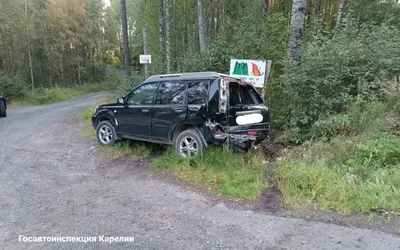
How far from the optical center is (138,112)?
6008 mm

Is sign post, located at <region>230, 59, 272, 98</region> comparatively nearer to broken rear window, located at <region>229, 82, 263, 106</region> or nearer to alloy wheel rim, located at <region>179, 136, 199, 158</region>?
broken rear window, located at <region>229, 82, 263, 106</region>

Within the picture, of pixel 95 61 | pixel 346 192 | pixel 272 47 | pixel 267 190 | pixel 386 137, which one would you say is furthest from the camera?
pixel 95 61

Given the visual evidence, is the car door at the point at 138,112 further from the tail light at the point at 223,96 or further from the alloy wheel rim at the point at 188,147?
the tail light at the point at 223,96

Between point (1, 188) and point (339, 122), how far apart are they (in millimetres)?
5895

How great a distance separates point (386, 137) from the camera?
4.49 metres

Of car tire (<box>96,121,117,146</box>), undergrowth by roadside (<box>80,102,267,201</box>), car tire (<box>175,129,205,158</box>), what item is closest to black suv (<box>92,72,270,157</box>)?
car tire (<box>175,129,205,158</box>)

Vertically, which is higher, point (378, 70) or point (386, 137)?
point (378, 70)

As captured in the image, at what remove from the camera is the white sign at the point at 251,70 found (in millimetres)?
6445

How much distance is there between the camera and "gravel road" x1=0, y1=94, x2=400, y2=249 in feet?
9.49

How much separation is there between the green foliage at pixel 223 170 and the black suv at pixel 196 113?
0.66 ft

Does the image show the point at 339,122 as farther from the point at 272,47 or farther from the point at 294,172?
the point at 272,47

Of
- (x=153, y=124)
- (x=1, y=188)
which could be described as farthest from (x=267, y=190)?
(x=1, y=188)

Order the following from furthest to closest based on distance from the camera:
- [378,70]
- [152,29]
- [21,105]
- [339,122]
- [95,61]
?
[95,61], [152,29], [21,105], [378,70], [339,122]

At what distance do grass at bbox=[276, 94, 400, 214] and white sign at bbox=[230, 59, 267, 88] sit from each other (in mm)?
1826
